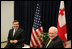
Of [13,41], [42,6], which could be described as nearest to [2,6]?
[42,6]

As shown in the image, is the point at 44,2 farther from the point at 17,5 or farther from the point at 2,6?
the point at 2,6

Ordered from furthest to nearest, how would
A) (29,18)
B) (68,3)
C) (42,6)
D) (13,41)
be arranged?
(29,18) < (42,6) < (68,3) < (13,41)

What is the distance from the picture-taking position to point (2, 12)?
712cm

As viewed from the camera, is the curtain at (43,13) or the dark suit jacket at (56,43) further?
the curtain at (43,13)

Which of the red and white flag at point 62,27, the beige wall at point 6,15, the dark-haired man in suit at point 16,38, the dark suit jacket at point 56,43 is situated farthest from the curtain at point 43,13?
the dark suit jacket at point 56,43

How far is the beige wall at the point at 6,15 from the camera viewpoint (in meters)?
7.16

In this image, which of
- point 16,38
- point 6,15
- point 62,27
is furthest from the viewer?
point 6,15

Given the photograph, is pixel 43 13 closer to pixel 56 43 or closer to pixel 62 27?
pixel 62 27

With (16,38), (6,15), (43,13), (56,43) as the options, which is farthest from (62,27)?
(6,15)

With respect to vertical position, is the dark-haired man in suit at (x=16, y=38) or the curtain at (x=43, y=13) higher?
the curtain at (x=43, y=13)

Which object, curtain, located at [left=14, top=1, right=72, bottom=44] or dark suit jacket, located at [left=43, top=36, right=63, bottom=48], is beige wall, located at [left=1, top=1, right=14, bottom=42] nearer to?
curtain, located at [left=14, top=1, right=72, bottom=44]

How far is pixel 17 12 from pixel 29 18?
0.92 meters

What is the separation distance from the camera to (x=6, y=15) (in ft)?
24.0

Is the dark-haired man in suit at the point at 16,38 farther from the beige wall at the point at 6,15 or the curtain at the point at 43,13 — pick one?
the beige wall at the point at 6,15
